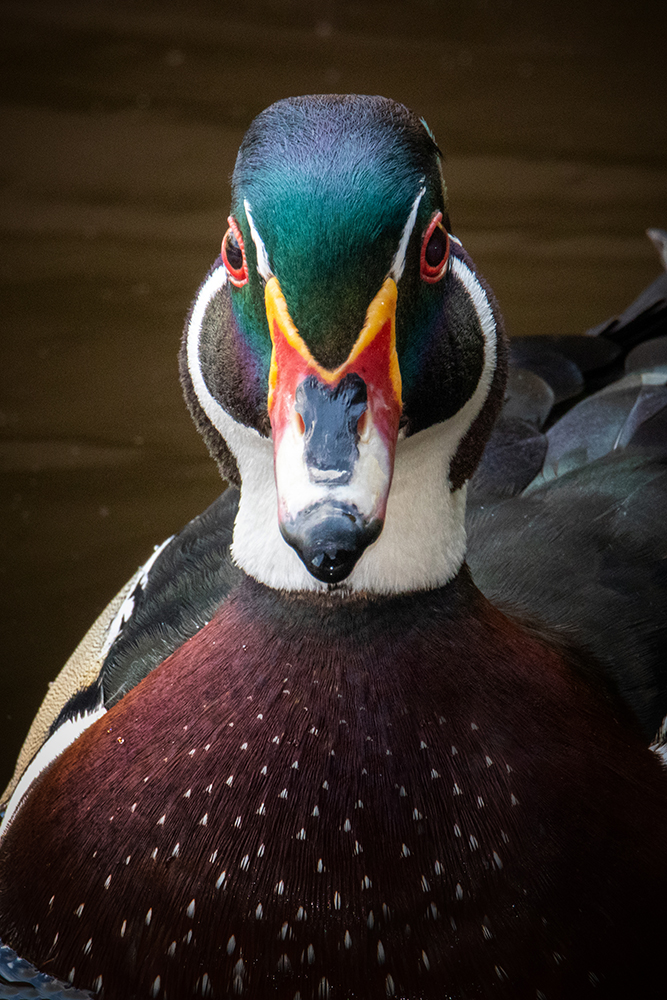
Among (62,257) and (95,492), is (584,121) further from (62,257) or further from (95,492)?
(95,492)

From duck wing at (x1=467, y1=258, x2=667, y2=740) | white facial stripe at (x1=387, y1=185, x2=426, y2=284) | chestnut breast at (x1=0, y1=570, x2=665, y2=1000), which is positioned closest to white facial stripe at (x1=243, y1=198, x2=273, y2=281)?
white facial stripe at (x1=387, y1=185, x2=426, y2=284)

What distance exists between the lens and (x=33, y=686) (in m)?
2.05

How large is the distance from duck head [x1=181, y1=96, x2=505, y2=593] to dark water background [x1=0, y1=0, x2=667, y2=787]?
1.41 m

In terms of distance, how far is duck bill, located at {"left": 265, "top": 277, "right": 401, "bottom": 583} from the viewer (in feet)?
2.76

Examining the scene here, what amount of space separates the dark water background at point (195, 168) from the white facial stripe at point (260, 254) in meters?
1.56

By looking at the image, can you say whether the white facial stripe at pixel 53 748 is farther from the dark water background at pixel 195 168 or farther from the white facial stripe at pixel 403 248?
the dark water background at pixel 195 168

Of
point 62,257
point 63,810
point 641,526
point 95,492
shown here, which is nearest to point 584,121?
point 62,257

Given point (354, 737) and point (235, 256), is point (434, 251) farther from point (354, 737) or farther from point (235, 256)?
point (354, 737)

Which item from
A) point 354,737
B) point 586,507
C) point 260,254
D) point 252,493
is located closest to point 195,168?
point 586,507

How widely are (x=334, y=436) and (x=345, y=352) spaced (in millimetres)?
82

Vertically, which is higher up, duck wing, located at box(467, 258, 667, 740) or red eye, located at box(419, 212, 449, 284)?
red eye, located at box(419, 212, 449, 284)

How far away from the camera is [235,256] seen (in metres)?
1.00

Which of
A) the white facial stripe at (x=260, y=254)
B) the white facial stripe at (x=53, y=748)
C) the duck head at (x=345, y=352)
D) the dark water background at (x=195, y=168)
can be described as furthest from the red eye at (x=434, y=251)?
the dark water background at (x=195, y=168)

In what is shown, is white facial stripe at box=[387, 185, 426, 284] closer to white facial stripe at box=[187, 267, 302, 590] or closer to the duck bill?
the duck bill
